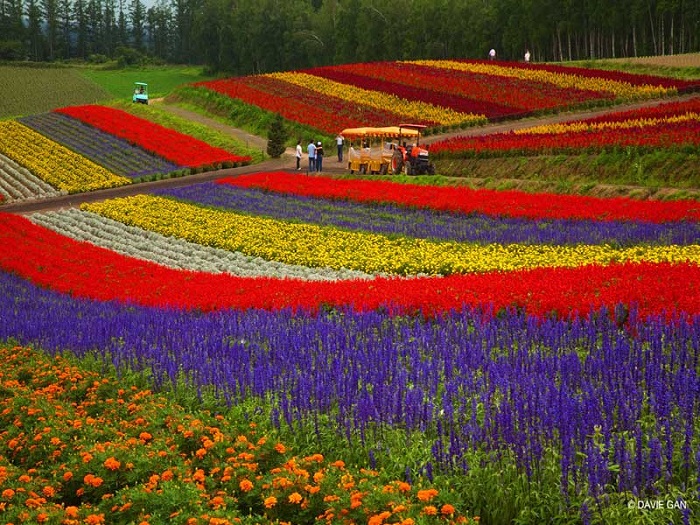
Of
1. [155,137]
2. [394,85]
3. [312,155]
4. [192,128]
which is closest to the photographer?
[312,155]

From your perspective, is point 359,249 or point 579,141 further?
point 579,141

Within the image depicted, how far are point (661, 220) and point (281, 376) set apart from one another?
15713mm

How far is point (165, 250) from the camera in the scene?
2747 cm

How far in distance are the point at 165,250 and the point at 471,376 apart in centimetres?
1980

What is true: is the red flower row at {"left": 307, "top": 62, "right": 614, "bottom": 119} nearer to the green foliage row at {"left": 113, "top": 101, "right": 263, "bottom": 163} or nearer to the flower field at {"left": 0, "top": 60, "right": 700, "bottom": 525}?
the green foliage row at {"left": 113, "top": 101, "right": 263, "bottom": 163}

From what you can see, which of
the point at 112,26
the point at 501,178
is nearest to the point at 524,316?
the point at 501,178

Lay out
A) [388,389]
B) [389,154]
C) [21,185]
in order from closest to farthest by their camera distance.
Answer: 1. [388,389]
2. [389,154]
3. [21,185]

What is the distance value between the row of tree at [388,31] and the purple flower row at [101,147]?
53384 mm

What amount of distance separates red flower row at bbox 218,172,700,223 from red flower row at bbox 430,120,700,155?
6.18 meters

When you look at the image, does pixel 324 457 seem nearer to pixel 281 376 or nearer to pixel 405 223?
pixel 281 376

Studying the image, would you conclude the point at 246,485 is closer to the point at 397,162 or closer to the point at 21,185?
the point at 397,162

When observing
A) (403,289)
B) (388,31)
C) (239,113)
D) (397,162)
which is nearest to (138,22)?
(388,31)

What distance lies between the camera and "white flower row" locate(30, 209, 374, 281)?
71.0ft

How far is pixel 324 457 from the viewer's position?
25.9 ft
